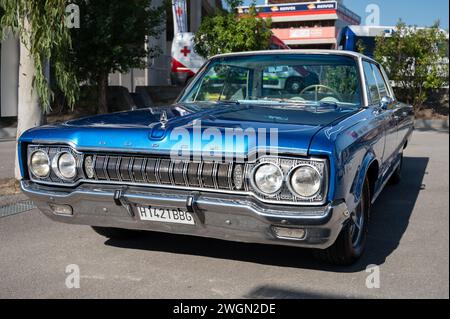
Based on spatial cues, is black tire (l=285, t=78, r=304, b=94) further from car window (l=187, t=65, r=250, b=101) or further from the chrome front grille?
the chrome front grille

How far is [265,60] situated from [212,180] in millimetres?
2120

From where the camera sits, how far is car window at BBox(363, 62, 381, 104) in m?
4.78

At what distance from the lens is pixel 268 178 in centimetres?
313

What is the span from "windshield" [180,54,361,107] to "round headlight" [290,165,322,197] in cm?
154

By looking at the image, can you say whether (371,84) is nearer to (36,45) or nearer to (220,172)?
(220,172)

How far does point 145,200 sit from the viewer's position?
3.34 metres

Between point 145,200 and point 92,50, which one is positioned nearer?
point 145,200

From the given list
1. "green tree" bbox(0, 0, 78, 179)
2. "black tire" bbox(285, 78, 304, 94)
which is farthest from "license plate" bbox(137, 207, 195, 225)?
"green tree" bbox(0, 0, 78, 179)

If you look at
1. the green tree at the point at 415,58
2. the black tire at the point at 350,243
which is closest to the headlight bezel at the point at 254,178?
the black tire at the point at 350,243

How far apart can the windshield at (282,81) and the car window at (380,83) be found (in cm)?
87

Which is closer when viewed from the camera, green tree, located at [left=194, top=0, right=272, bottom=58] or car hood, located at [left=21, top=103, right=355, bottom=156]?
car hood, located at [left=21, top=103, right=355, bottom=156]

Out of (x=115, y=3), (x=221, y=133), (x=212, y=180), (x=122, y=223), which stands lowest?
(x=122, y=223)

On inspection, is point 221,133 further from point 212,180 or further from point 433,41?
point 433,41
